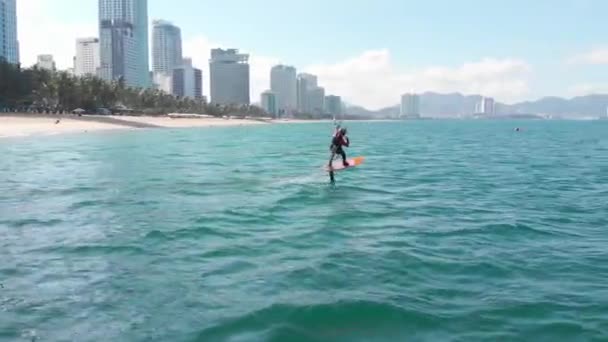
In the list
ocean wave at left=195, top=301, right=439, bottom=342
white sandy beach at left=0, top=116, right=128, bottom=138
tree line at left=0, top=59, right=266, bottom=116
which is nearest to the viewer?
ocean wave at left=195, top=301, right=439, bottom=342

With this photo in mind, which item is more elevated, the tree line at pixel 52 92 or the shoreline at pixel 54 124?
the tree line at pixel 52 92

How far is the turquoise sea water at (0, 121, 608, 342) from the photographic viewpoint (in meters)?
7.71

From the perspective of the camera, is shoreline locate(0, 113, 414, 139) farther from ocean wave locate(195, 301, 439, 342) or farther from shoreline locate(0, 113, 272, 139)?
ocean wave locate(195, 301, 439, 342)

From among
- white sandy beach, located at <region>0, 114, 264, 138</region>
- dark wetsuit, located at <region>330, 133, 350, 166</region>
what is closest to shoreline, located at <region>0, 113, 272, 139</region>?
white sandy beach, located at <region>0, 114, 264, 138</region>

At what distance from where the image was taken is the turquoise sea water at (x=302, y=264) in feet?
25.3

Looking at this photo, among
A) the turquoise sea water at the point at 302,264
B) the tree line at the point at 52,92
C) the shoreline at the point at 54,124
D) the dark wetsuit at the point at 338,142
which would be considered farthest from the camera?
the tree line at the point at 52,92

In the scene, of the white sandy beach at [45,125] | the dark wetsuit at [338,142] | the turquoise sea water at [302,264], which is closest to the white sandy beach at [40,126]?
the white sandy beach at [45,125]

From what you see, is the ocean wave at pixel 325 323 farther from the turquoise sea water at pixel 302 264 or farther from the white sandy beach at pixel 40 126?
the white sandy beach at pixel 40 126

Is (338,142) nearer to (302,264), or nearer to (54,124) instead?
(302,264)

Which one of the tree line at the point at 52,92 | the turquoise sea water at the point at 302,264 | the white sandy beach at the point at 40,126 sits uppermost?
the tree line at the point at 52,92

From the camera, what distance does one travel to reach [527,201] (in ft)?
66.7

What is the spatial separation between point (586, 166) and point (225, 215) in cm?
2942

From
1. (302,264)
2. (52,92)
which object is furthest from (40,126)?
(302,264)

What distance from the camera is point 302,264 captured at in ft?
35.7
